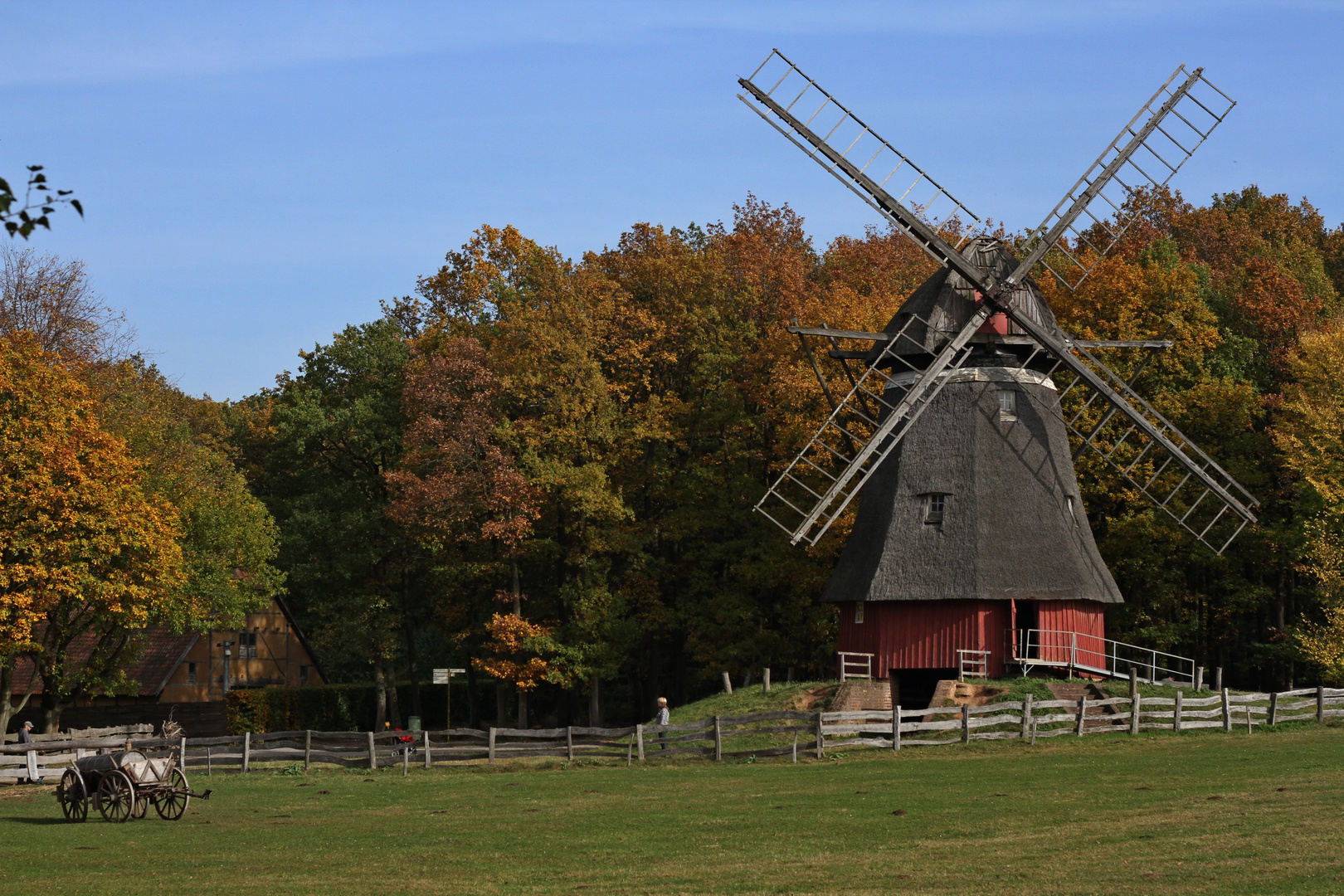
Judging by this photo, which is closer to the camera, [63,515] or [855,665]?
[855,665]

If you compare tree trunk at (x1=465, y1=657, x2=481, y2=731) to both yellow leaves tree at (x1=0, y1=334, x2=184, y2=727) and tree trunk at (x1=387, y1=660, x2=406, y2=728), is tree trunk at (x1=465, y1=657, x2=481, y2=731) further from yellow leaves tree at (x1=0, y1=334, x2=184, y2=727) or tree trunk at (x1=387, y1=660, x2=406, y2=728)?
yellow leaves tree at (x1=0, y1=334, x2=184, y2=727)

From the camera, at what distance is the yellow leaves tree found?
33.7 m

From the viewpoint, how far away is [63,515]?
112 feet

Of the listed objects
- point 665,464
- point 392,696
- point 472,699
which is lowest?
point 472,699

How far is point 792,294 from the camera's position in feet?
161

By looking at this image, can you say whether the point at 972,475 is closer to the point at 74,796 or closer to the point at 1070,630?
the point at 1070,630

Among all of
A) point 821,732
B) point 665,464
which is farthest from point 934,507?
point 665,464

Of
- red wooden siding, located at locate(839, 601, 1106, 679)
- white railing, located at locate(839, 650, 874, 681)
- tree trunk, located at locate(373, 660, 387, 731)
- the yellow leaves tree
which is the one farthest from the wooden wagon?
tree trunk, located at locate(373, 660, 387, 731)

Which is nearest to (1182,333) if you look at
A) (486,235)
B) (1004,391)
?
(1004,391)

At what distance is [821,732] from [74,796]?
1422cm

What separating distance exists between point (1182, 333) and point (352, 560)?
2968 cm

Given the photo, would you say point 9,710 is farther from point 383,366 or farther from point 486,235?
point 486,235

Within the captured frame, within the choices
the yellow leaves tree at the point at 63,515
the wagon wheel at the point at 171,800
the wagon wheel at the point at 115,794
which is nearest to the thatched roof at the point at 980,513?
the wagon wheel at the point at 171,800

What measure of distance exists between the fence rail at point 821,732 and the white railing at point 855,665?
2.25 metres
